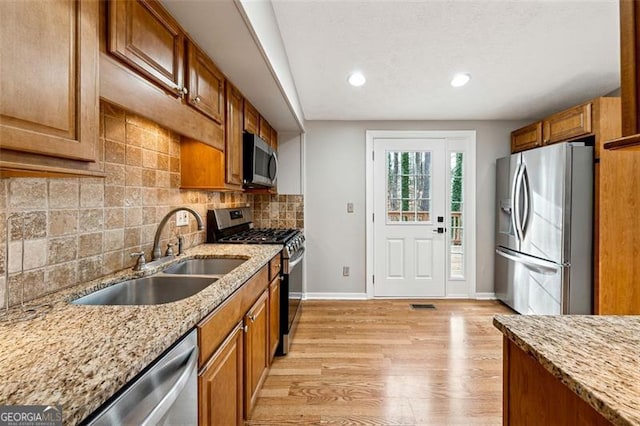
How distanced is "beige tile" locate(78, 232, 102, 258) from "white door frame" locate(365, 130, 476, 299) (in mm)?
2964

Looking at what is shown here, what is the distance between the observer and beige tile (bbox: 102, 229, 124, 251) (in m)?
1.47

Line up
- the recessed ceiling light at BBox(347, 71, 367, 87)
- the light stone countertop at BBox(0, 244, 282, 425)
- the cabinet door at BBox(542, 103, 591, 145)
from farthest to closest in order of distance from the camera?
the recessed ceiling light at BBox(347, 71, 367, 87) → the cabinet door at BBox(542, 103, 591, 145) → the light stone countertop at BBox(0, 244, 282, 425)

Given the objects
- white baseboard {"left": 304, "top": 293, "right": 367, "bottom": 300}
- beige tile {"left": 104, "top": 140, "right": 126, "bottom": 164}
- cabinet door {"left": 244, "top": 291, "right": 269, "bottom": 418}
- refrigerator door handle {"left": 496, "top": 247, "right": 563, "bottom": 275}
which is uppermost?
beige tile {"left": 104, "top": 140, "right": 126, "bottom": 164}

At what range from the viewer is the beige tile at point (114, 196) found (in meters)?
1.49

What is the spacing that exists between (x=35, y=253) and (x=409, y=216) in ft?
11.6

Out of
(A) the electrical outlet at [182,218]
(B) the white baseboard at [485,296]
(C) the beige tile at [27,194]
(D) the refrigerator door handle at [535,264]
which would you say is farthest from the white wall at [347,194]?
(C) the beige tile at [27,194]

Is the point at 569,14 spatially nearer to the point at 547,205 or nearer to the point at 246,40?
the point at 547,205

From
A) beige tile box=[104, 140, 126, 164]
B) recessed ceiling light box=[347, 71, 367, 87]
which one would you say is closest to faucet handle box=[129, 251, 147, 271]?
beige tile box=[104, 140, 126, 164]

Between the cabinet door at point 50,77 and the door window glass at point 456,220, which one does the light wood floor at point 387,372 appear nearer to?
the door window glass at point 456,220

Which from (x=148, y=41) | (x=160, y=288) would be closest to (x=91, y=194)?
(x=160, y=288)

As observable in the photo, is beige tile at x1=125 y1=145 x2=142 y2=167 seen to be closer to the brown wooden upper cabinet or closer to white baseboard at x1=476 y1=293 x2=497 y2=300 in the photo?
the brown wooden upper cabinet

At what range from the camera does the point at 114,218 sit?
5.04 ft

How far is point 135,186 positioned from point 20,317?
Answer: 0.88 meters

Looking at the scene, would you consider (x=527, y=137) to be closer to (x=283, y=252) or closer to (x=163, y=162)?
(x=283, y=252)
